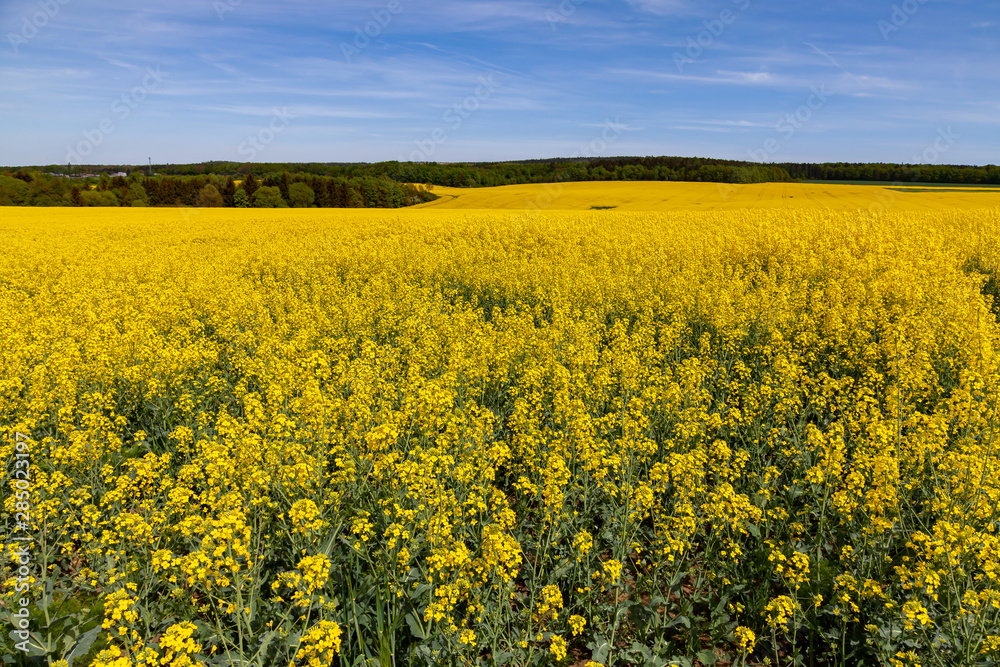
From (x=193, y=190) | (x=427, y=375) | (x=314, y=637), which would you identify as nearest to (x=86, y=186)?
(x=193, y=190)

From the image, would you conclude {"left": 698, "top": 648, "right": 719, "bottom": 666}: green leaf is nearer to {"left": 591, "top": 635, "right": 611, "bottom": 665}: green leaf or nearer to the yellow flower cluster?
{"left": 591, "top": 635, "right": 611, "bottom": 665}: green leaf

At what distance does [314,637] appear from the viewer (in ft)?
8.96

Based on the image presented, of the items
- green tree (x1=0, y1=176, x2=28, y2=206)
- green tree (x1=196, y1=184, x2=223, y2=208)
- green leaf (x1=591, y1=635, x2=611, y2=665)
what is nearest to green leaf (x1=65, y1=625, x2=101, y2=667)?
green leaf (x1=591, y1=635, x2=611, y2=665)

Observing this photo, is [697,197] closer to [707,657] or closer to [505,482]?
[505,482]

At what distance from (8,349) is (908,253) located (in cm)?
2198

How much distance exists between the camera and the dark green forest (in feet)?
202

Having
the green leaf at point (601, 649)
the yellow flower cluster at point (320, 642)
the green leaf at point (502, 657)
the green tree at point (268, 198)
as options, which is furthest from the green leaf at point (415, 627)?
the green tree at point (268, 198)

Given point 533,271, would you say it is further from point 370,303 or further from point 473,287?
point 370,303

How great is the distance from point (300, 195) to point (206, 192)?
11585 mm

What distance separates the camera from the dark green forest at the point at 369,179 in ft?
202

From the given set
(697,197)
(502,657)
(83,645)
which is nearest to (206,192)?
(697,197)

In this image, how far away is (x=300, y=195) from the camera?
203ft

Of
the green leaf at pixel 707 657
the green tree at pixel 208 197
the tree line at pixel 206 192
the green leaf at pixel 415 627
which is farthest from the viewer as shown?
the green tree at pixel 208 197

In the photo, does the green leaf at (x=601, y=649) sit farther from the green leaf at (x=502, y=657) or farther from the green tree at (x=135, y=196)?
the green tree at (x=135, y=196)
